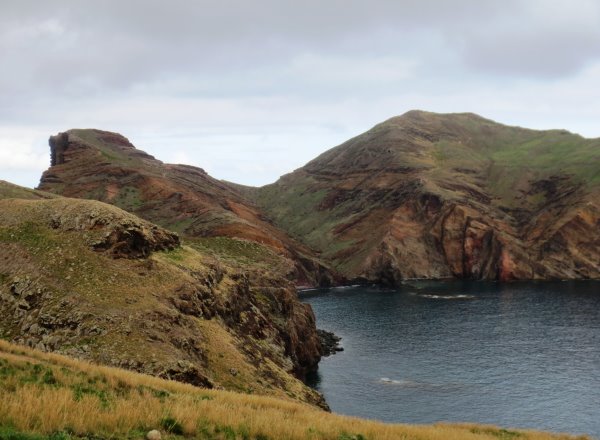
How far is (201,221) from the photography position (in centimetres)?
18588

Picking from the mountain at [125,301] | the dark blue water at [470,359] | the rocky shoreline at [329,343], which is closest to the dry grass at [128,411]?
the mountain at [125,301]

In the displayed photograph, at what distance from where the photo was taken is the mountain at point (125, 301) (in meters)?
47.8

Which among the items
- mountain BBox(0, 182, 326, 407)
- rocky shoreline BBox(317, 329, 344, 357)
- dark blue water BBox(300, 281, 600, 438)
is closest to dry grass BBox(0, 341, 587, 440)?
mountain BBox(0, 182, 326, 407)

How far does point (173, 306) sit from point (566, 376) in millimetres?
63656

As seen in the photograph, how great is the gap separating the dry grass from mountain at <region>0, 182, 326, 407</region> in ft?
62.3

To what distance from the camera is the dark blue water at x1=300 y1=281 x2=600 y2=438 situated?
73375mm

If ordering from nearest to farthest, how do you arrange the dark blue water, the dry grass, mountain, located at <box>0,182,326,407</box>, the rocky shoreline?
the dry grass → mountain, located at <box>0,182,326,407</box> → the dark blue water → the rocky shoreline

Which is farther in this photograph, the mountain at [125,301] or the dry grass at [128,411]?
the mountain at [125,301]

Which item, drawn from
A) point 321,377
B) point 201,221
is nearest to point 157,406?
point 321,377

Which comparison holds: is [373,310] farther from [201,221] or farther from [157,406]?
[157,406]

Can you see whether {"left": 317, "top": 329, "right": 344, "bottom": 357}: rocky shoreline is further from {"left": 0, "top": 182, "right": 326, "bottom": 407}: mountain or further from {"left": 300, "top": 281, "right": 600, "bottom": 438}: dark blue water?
{"left": 0, "top": 182, "right": 326, "bottom": 407}: mountain

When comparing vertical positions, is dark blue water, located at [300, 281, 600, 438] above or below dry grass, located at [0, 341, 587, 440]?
below

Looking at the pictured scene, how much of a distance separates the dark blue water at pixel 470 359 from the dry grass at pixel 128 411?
4952cm

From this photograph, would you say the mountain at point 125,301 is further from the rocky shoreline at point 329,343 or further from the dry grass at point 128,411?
the rocky shoreline at point 329,343
